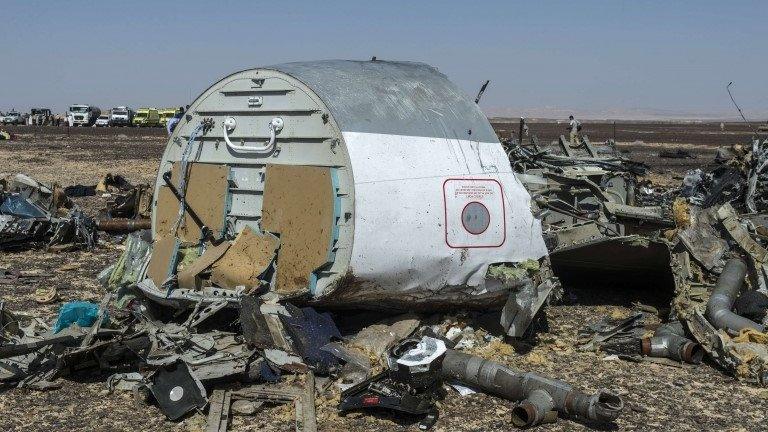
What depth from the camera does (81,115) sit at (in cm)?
7331

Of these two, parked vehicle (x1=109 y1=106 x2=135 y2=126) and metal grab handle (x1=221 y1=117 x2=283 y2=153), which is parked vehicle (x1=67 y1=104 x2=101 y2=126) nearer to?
parked vehicle (x1=109 y1=106 x2=135 y2=126)

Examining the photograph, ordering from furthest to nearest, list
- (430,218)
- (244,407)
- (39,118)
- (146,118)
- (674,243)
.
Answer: (39,118)
(146,118)
(674,243)
(430,218)
(244,407)

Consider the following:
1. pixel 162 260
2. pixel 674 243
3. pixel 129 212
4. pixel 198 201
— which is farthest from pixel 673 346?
pixel 129 212

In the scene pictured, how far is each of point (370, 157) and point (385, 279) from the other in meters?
1.15

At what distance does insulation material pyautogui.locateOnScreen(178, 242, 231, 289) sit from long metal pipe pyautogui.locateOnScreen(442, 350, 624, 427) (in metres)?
2.60

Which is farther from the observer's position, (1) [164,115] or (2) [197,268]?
(1) [164,115]

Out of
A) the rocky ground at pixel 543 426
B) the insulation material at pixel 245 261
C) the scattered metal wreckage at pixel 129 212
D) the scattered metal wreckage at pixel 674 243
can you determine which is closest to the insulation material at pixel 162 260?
the insulation material at pixel 245 261

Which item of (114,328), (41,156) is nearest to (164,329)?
(114,328)

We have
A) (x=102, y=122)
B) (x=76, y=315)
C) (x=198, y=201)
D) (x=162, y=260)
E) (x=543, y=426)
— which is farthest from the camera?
(x=102, y=122)

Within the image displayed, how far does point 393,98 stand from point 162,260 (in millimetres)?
2954

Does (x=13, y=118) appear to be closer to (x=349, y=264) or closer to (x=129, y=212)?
(x=129, y=212)

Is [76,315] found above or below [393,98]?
below

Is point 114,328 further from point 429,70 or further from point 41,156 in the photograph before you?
point 41,156

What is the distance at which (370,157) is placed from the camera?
302 inches
